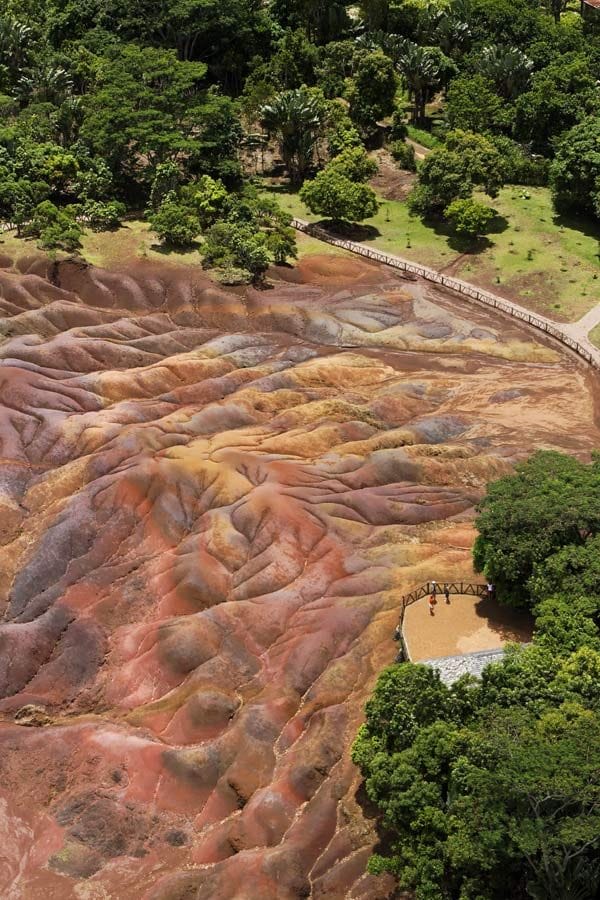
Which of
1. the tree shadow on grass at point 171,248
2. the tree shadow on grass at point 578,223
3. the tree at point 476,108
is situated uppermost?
the tree at point 476,108

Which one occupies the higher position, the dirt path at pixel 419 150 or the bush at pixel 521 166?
the bush at pixel 521 166

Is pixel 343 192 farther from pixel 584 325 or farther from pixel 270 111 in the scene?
pixel 584 325

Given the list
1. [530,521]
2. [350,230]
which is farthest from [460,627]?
[350,230]

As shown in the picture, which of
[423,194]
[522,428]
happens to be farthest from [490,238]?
[522,428]

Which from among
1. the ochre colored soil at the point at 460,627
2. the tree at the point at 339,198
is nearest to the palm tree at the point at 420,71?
the tree at the point at 339,198

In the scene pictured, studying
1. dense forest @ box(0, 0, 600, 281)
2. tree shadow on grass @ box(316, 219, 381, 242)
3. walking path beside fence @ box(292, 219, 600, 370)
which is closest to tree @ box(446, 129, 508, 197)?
dense forest @ box(0, 0, 600, 281)

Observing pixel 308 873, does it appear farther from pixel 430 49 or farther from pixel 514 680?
pixel 430 49

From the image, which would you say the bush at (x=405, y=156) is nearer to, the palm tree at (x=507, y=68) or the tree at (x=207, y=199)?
the palm tree at (x=507, y=68)
